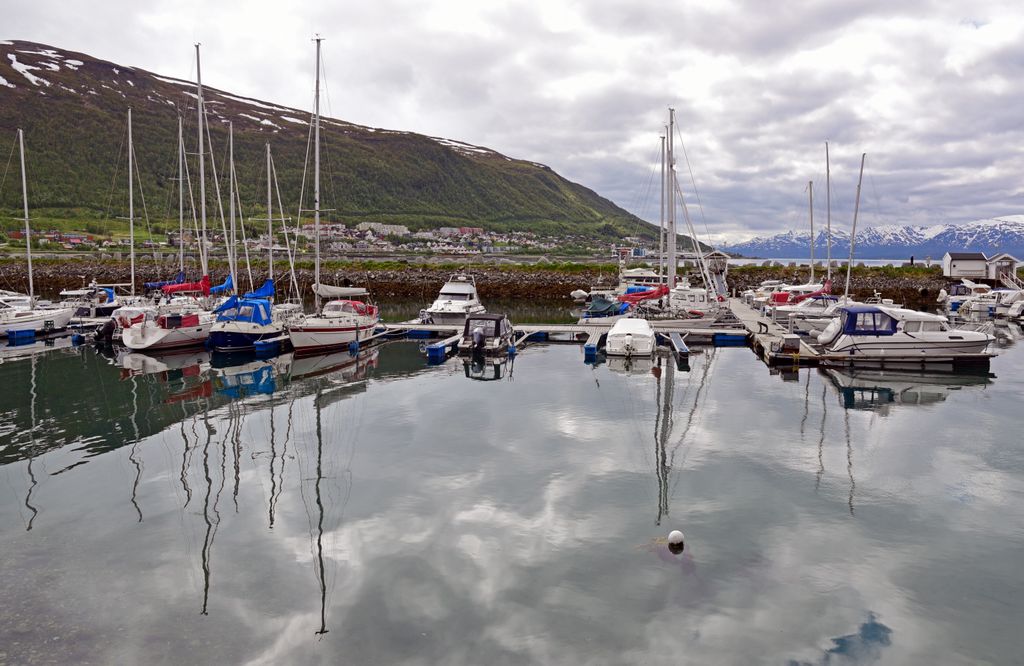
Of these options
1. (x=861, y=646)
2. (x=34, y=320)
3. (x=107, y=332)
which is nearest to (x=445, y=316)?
(x=107, y=332)

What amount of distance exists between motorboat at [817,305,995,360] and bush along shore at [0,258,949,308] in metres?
39.2

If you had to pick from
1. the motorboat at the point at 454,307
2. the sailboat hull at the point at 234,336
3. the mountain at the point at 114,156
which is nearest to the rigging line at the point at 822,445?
the motorboat at the point at 454,307

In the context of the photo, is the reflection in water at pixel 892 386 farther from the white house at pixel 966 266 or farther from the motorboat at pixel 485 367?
the white house at pixel 966 266

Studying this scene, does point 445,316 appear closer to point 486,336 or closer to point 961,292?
point 486,336

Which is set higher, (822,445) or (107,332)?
(107,332)

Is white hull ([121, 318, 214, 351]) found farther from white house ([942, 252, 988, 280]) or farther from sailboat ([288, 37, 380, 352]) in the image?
white house ([942, 252, 988, 280])

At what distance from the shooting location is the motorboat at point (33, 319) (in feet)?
123

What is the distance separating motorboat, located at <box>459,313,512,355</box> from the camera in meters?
33.4

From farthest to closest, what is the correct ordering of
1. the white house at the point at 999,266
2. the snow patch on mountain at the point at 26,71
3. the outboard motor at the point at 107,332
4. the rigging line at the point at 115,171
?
the snow patch on mountain at the point at 26,71, the rigging line at the point at 115,171, the white house at the point at 999,266, the outboard motor at the point at 107,332

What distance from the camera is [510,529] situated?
12.8 m

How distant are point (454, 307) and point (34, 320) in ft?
79.4

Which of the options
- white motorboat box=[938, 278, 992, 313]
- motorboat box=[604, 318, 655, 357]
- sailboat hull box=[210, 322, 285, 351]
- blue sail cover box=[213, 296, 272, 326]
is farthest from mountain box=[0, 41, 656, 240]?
white motorboat box=[938, 278, 992, 313]

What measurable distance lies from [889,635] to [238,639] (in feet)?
29.5

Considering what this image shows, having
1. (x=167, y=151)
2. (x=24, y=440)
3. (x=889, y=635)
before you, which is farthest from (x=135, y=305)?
(x=167, y=151)
